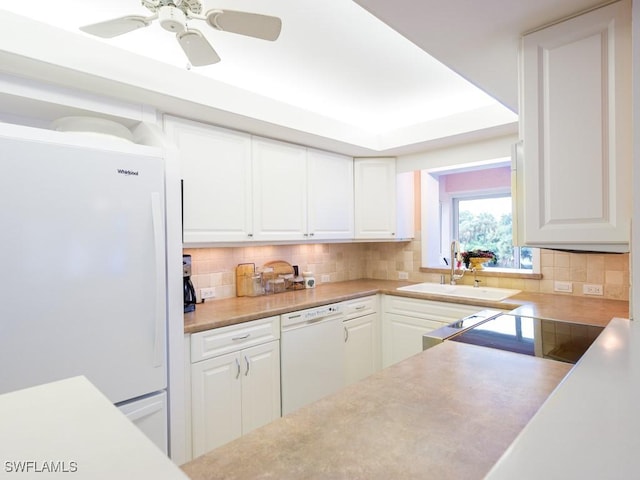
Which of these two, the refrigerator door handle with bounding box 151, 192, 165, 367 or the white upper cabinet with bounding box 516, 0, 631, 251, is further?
the refrigerator door handle with bounding box 151, 192, 165, 367

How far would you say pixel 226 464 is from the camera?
2.22ft

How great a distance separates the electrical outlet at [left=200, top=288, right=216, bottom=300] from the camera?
2.49 metres

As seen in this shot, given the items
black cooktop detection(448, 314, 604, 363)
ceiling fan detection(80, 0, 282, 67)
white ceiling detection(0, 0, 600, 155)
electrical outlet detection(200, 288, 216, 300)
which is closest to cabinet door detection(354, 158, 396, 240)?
white ceiling detection(0, 0, 600, 155)

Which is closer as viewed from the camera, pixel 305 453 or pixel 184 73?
pixel 305 453

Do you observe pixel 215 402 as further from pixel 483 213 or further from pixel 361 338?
pixel 483 213

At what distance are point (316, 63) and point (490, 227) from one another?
151 inches

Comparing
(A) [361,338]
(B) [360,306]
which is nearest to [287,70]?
(B) [360,306]

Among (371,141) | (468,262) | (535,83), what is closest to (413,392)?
(535,83)

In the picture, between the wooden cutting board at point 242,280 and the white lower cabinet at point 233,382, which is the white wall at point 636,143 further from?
the wooden cutting board at point 242,280

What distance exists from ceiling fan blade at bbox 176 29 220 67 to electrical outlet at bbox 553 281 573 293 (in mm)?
2726

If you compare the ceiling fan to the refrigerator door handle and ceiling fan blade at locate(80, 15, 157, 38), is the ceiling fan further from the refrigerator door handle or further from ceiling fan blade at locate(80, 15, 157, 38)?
the refrigerator door handle

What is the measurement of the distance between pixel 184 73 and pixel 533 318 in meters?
2.29

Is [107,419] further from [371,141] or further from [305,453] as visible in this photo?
[371,141]

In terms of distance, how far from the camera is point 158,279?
159 centimetres
